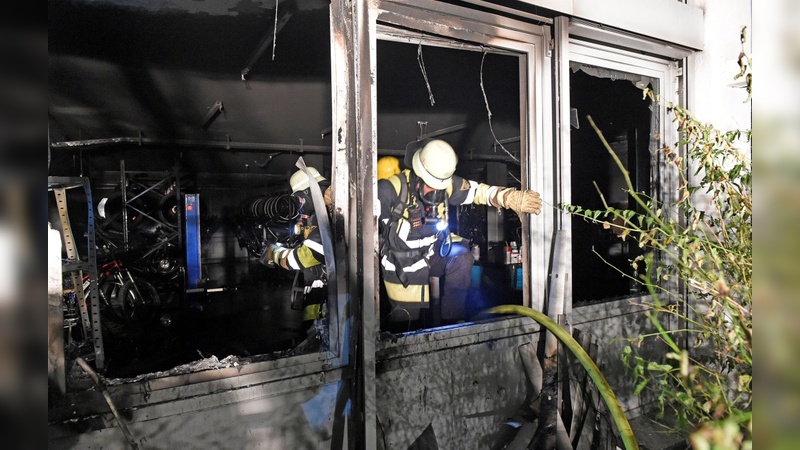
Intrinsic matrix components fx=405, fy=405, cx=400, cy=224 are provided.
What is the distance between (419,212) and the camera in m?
3.56

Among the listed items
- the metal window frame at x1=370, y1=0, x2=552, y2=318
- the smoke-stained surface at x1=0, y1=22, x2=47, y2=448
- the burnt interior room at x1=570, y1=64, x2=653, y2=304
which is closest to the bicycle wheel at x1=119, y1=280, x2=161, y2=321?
the metal window frame at x1=370, y1=0, x2=552, y2=318

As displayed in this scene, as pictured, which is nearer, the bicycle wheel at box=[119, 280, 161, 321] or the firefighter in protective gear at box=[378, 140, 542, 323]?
the firefighter in protective gear at box=[378, 140, 542, 323]

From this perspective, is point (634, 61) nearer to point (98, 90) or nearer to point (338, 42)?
point (338, 42)

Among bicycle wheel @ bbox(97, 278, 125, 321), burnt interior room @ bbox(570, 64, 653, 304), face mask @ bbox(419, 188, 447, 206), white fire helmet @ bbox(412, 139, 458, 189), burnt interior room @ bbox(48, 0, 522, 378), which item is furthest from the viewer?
bicycle wheel @ bbox(97, 278, 125, 321)

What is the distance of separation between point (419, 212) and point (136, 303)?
5.72m

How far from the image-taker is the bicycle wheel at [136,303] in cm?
662

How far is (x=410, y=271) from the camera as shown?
11.6 ft

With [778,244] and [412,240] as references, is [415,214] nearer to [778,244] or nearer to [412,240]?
[412,240]

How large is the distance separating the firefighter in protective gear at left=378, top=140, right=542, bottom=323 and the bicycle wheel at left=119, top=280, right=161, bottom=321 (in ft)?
→ 17.1

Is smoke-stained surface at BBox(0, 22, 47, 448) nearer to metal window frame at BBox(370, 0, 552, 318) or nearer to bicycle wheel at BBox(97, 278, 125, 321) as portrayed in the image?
metal window frame at BBox(370, 0, 552, 318)

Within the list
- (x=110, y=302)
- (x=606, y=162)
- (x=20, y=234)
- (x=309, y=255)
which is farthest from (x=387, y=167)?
(x=110, y=302)

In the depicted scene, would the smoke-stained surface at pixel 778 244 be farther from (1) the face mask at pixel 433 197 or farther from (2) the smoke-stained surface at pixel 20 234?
(1) the face mask at pixel 433 197

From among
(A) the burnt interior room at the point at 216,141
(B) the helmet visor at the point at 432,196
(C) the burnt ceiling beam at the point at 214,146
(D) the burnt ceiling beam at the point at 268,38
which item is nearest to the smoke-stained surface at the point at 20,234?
(A) the burnt interior room at the point at 216,141

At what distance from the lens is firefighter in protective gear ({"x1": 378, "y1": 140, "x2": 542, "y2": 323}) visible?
3.29 metres
